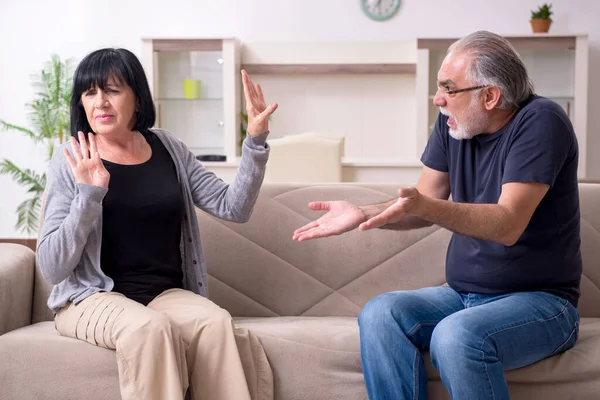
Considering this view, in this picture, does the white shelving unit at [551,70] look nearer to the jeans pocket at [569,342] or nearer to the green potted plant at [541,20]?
the green potted plant at [541,20]

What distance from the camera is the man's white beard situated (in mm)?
2133

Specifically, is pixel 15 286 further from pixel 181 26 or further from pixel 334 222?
pixel 181 26

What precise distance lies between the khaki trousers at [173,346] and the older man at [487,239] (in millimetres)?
292

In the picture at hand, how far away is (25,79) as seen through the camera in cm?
647

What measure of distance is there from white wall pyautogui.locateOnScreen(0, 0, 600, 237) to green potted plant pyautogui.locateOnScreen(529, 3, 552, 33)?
0.25 meters

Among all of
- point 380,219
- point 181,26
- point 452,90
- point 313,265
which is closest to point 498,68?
point 452,90

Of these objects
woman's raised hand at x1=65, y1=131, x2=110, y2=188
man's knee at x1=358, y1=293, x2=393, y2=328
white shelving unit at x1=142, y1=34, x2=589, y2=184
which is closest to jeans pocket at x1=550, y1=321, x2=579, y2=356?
man's knee at x1=358, y1=293, x2=393, y2=328

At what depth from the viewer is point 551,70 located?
19.9 ft

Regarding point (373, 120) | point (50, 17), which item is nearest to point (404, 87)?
point (373, 120)

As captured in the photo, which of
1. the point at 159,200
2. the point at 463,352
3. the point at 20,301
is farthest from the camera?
the point at 20,301

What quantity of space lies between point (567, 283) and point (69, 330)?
1.27m

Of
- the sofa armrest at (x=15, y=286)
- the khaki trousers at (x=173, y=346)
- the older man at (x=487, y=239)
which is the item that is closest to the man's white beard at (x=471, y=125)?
the older man at (x=487, y=239)

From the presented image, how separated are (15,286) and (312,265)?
880 millimetres

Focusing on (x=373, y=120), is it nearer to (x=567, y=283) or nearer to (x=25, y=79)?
(x=25, y=79)
